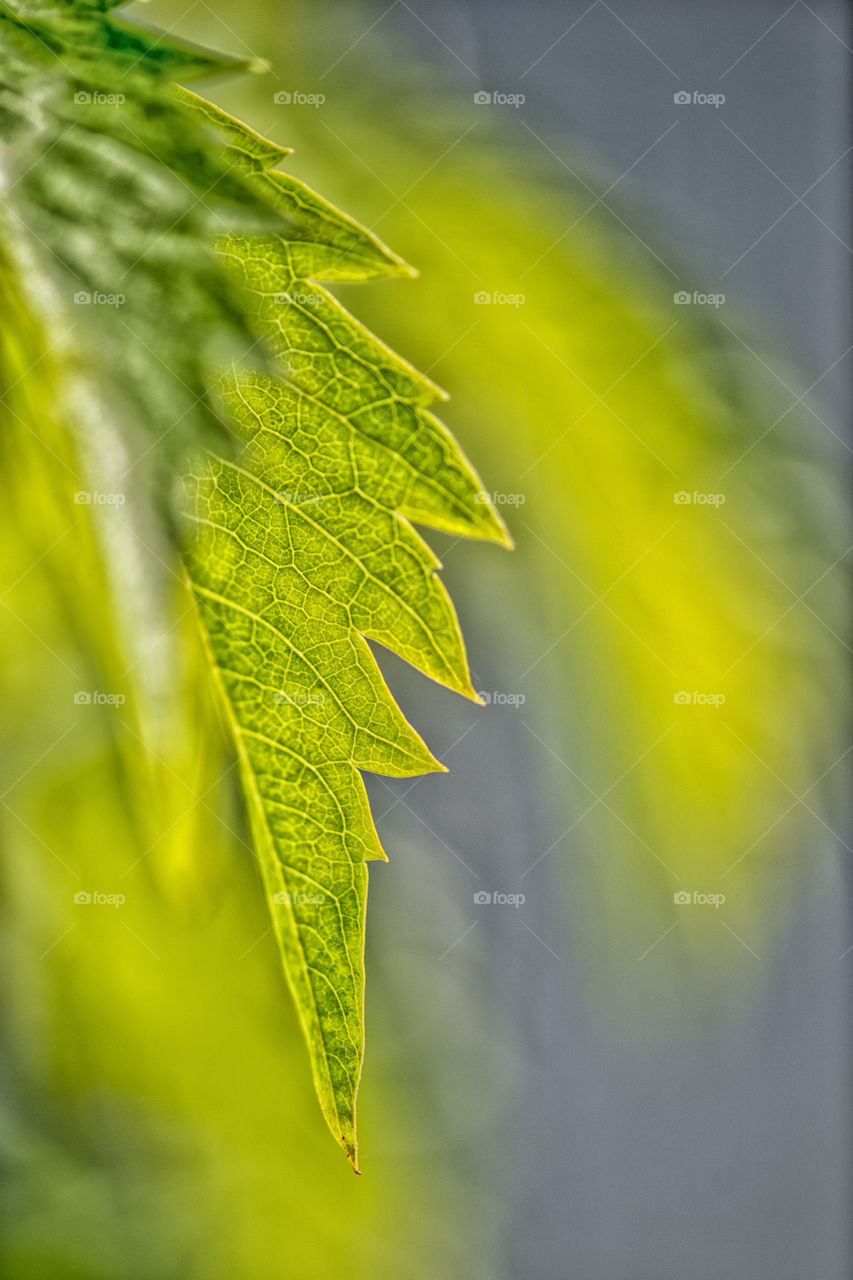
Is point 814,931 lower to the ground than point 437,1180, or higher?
higher

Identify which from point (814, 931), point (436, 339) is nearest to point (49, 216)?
point (436, 339)

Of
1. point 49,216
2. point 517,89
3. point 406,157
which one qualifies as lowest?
point 49,216

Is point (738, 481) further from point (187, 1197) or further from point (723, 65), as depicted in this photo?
point (187, 1197)

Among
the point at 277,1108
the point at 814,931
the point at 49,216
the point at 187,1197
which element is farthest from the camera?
the point at 814,931

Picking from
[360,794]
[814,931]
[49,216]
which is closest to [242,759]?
[360,794]

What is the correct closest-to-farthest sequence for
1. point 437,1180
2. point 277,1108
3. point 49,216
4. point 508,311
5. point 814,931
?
point 49,216 < point 508,311 < point 277,1108 < point 437,1180 < point 814,931

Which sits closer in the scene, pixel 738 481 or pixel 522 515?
pixel 738 481
